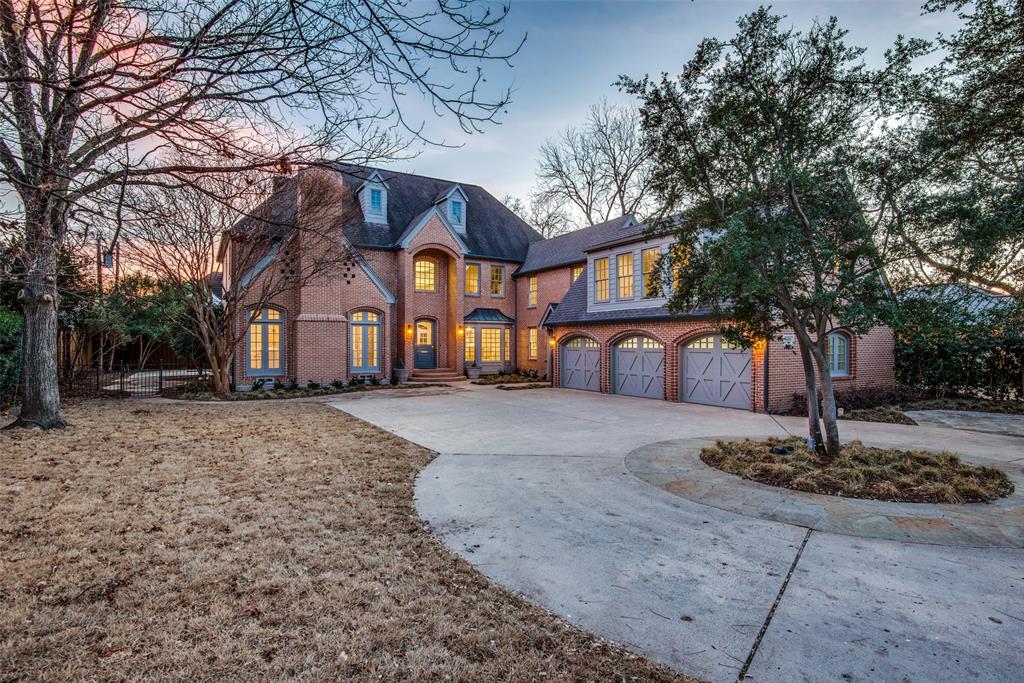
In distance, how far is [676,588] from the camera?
3592 mm

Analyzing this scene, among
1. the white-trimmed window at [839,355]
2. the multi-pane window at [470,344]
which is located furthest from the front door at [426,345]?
the white-trimmed window at [839,355]

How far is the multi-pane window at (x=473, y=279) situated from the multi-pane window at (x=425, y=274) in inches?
60.0

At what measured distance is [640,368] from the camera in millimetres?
16266

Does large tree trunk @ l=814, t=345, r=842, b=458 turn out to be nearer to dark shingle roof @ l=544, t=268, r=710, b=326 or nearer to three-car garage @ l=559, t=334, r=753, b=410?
three-car garage @ l=559, t=334, r=753, b=410

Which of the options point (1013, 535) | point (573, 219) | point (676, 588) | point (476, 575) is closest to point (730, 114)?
point (1013, 535)

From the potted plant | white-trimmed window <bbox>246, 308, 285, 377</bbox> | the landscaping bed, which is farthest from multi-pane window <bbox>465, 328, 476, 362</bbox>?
the landscaping bed

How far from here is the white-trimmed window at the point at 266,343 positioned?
18000 mm

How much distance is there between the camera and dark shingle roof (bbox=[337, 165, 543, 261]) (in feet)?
69.7

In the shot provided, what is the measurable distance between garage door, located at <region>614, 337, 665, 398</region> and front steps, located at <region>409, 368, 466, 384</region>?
7.08m

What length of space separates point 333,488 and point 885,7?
9162 millimetres

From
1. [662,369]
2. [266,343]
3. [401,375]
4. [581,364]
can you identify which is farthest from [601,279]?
[266,343]

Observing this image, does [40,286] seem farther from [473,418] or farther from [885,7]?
[885,7]

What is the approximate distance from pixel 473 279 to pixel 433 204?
3.71 meters

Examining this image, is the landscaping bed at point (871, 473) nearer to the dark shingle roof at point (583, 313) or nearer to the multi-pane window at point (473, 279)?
the dark shingle roof at point (583, 313)
